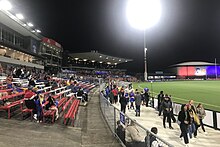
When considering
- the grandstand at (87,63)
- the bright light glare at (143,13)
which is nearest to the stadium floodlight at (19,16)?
the bright light glare at (143,13)

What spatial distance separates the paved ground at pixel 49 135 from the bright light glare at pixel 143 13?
28877mm

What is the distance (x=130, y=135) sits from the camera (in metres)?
6.15

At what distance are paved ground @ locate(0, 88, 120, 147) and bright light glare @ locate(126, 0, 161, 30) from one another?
94.7 ft

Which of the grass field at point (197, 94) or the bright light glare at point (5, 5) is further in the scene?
the bright light glare at point (5, 5)

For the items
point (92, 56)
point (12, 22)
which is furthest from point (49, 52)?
point (12, 22)

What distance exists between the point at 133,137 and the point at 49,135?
306cm

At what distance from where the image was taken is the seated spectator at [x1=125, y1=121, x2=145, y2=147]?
5.59 meters

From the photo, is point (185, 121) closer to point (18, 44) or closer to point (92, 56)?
point (18, 44)

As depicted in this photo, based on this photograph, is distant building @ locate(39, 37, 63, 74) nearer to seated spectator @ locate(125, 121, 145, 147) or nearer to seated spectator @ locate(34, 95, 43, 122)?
seated spectator @ locate(34, 95, 43, 122)

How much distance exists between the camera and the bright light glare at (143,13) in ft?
116

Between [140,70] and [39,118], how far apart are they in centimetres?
9504

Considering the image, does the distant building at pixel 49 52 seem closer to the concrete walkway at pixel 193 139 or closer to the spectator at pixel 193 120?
the concrete walkway at pixel 193 139

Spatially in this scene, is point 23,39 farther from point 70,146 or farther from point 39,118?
point 70,146

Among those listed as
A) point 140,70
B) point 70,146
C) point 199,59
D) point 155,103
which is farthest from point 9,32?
point 199,59
